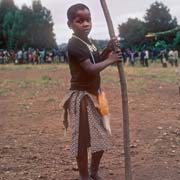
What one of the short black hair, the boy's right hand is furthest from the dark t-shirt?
the boy's right hand

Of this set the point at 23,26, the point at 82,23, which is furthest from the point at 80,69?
the point at 23,26

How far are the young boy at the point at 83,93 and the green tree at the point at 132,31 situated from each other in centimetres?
6186

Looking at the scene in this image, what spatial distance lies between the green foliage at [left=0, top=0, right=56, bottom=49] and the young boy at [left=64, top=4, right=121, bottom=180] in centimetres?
5351

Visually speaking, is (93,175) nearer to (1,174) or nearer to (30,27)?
(1,174)

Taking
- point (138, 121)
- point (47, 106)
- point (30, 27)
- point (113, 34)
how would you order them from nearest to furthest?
point (113, 34), point (138, 121), point (47, 106), point (30, 27)

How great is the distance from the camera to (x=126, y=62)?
1570 inches

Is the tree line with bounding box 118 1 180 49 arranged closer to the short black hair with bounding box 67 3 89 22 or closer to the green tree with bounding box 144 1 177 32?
the green tree with bounding box 144 1 177 32

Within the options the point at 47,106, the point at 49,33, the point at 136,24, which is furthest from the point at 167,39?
the point at 47,106

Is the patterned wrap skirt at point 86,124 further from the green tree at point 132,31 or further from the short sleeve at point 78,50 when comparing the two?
the green tree at point 132,31

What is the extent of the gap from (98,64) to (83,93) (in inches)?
15.7

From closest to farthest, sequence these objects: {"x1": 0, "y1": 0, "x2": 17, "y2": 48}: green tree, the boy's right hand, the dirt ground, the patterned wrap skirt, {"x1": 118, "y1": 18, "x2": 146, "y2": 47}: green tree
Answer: the boy's right hand
the patterned wrap skirt
the dirt ground
{"x1": 0, "y1": 0, "x2": 17, "y2": 48}: green tree
{"x1": 118, "y1": 18, "x2": 146, "y2": 47}: green tree

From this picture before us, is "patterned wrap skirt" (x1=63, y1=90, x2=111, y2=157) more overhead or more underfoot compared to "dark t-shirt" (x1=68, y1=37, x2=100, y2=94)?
more underfoot

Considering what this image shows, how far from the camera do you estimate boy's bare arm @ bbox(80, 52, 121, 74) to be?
3.87 meters

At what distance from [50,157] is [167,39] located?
56.4m
